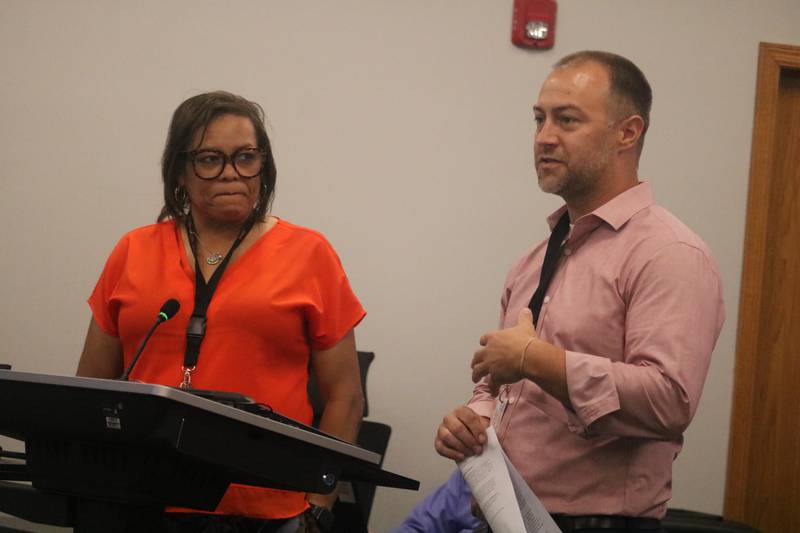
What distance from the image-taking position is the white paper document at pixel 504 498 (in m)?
1.52

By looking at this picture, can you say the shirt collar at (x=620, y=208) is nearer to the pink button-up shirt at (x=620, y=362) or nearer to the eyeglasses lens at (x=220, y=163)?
the pink button-up shirt at (x=620, y=362)

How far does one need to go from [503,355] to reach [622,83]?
624mm

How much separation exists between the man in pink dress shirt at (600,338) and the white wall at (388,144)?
216 cm

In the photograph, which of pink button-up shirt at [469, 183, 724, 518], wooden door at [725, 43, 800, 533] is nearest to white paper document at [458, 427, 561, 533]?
pink button-up shirt at [469, 183, 724, 518]

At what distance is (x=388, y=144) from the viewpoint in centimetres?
407

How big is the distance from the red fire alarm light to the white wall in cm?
5

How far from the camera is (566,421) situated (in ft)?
5.53

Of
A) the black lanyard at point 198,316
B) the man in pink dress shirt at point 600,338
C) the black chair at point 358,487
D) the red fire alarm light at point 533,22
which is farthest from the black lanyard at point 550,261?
the red fire alarm light at point 533,22

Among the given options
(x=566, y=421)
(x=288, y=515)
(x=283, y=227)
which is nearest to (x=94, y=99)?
(x=283, y=227)

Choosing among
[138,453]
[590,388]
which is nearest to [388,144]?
[590,388]

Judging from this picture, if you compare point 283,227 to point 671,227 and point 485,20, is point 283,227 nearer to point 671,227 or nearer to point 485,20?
point 671,227

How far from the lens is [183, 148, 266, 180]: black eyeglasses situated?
6.27 feet

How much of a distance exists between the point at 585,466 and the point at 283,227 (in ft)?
2.50

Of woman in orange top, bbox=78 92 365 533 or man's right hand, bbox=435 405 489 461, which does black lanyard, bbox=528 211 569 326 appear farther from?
woman in orange top, bbox=78 92 365 533
